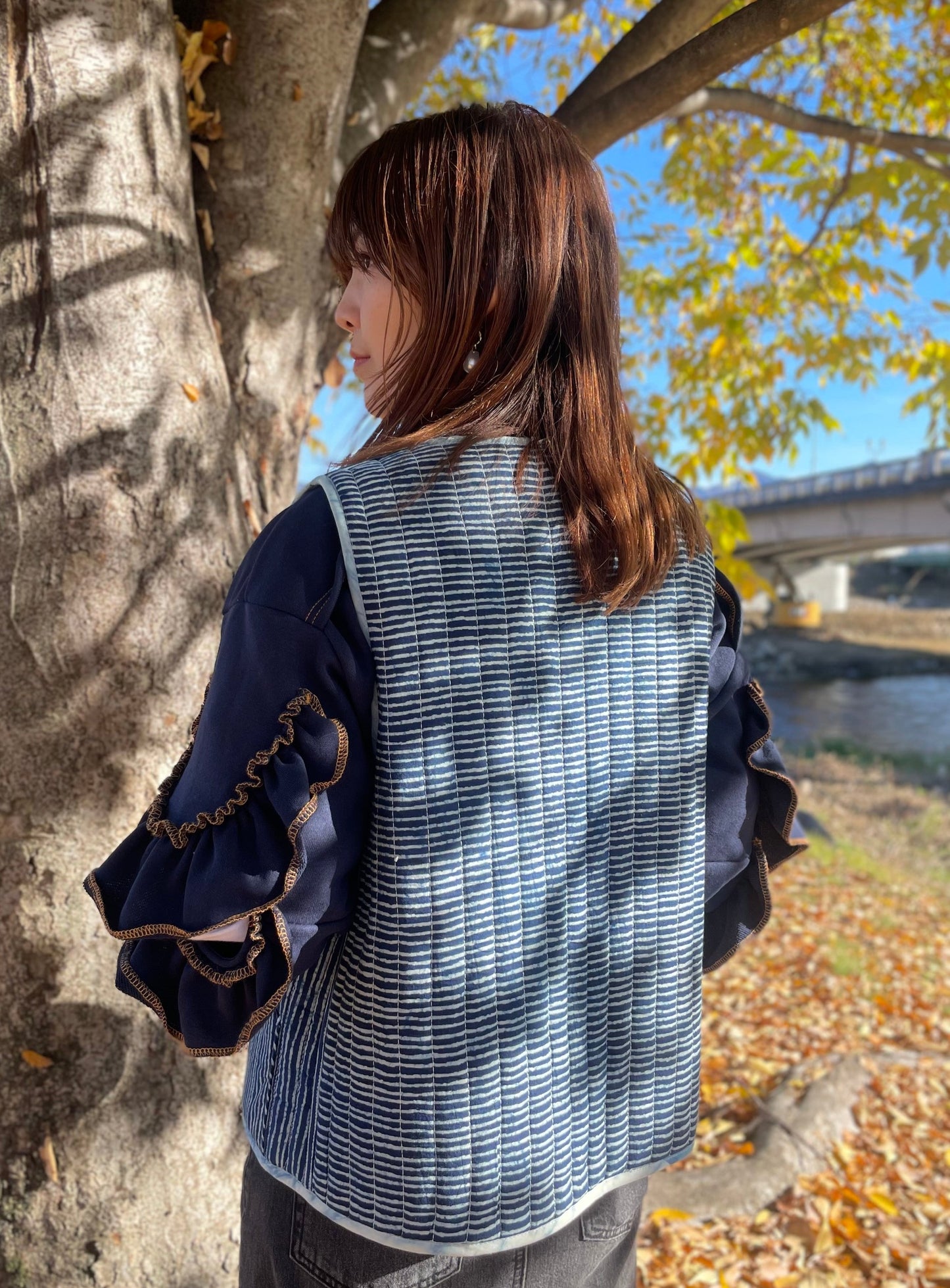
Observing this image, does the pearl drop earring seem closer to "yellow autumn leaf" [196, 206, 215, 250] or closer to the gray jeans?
the gray jeans

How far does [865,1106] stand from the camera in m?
3.28

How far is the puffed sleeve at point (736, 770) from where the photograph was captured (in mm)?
1328

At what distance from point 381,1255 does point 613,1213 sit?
330 mm

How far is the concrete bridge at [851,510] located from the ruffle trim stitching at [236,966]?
21.1 m

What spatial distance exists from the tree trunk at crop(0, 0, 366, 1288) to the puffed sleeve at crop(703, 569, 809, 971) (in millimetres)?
941

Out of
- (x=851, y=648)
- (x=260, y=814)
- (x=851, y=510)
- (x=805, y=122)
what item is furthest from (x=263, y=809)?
(x=851, y=648)

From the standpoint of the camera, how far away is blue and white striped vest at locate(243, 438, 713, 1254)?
99cm

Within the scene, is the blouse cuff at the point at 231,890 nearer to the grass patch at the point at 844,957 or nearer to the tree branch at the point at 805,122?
the tree branch at the point at 805,122

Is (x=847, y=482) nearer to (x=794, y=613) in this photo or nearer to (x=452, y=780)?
(x=794, y=613)

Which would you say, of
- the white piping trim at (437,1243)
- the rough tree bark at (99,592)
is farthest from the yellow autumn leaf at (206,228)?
the white piping trim at (437,1243)

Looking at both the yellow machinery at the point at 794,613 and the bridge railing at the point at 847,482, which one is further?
the yellow machinery at the point at 794,613

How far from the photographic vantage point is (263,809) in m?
0.96

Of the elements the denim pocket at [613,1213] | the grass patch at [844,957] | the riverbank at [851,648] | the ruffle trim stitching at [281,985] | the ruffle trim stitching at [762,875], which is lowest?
the riverbank at [851,648]

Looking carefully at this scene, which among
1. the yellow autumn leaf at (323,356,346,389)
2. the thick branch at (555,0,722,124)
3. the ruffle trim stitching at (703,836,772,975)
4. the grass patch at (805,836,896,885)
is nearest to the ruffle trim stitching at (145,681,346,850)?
the ruffle trim stitching at (703,836,772,975)
